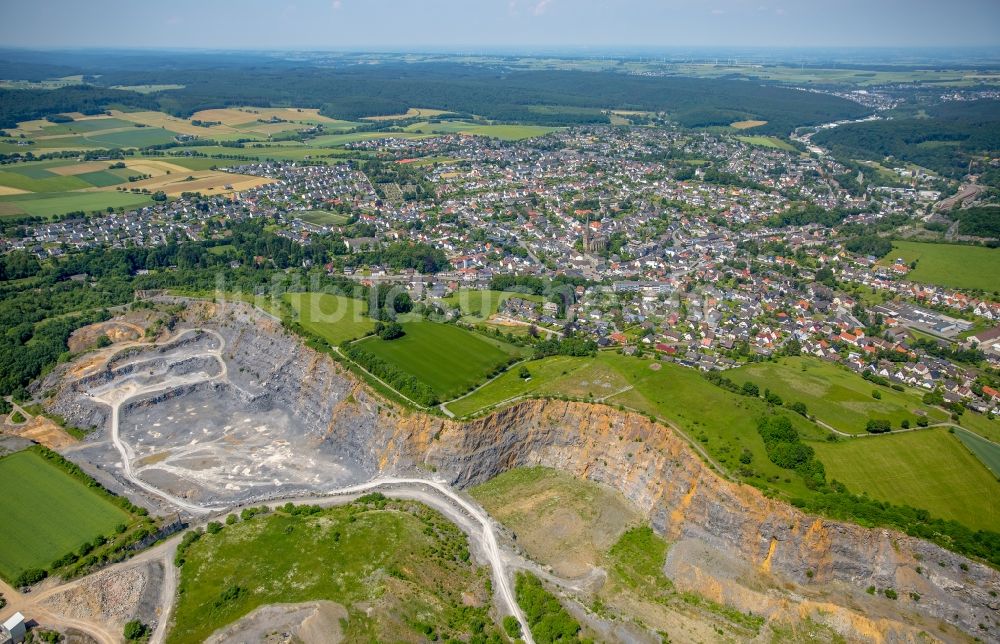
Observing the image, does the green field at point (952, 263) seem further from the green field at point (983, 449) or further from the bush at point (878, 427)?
the bush at point (878, 427)

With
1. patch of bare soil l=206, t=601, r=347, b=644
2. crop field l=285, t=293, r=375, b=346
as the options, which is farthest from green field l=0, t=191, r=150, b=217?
patch of bare soil l=206, t=601, r=347, b=644

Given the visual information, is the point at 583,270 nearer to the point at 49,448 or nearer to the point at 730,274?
the point at 730,274

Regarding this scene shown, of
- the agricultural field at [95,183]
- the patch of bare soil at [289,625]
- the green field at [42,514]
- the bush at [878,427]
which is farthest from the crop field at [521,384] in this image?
the agricultural field at [95,183]

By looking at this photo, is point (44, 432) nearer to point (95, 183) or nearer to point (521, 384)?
point (521, 384)

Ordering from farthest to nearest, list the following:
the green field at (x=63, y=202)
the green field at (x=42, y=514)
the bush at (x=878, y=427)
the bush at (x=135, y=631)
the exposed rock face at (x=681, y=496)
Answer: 1. the green field at (x=63, y=202)
2. the bush at (x=878, y=427)
3. the green field at (x=42, y=514)
4. the exposed rock face at (x=681, y=496)
5. the bush at (x=135, y=631)

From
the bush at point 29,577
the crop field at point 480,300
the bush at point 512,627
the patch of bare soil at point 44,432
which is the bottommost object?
the patch of bare soil at point 44,432

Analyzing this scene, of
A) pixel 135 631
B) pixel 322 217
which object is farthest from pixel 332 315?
pixel 322 217
